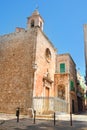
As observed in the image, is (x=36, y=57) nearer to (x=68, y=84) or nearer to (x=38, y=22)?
(x=38, y=22)

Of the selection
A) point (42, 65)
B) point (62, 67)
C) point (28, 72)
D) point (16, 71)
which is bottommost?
point (28, 72)

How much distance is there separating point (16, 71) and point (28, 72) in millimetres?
1491

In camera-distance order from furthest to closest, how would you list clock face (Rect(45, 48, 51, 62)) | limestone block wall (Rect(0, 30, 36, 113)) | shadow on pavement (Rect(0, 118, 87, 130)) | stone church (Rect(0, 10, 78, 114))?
clock face (Rect(45, 48, 51, 62))
limestone block wall (Rect(0, 30, 36, 113))
stone church (Rect(0, 10, 78, 114))
shadow on pavement (Rect(0, 118, 87, 130))

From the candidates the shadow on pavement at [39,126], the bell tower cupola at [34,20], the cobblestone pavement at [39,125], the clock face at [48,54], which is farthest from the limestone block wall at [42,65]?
the shadow on pavement at [39,126]

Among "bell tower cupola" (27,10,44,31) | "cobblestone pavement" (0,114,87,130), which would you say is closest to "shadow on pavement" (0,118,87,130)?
"cobblestone pavement" (0,114,87,130)

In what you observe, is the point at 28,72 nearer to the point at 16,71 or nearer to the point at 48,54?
the point at 16,71

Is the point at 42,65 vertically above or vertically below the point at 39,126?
above

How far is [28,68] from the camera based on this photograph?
52.4ft

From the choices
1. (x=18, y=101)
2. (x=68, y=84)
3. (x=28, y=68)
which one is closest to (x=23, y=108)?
(x=18, y=101)

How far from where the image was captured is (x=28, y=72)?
15773mm

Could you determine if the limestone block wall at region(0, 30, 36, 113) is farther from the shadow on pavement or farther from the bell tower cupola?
→ the shadow on pavement

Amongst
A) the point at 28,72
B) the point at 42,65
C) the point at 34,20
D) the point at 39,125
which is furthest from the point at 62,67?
the point at 39,125

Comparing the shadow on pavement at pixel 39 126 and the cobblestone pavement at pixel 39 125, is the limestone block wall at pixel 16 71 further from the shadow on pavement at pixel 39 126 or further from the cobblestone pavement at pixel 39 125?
the shadow on pavement at pixel 39 126

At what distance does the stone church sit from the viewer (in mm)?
14797
